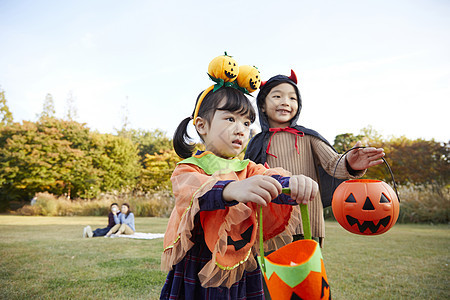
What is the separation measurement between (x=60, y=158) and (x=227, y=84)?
21287 millimetres

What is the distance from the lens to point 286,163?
253 centimetres

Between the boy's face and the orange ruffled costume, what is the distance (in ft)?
3.12

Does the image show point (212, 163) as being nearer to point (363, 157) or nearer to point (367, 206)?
point (367, 206)

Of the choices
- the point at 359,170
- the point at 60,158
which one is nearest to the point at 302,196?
the point at 359,170

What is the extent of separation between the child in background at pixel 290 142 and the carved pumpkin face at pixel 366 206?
413mm

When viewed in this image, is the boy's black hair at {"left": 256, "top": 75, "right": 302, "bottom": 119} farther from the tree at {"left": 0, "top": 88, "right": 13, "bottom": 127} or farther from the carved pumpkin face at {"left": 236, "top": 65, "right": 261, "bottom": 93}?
Result: the tree at {"left": 0, "top": 88, "right": 13, "bottom": 127}

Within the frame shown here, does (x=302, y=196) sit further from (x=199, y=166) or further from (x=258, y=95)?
(x=258, y=95)

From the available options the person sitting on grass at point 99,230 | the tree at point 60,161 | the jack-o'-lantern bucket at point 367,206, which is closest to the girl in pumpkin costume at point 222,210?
the jack-o'-lantern bucket at point 367,206

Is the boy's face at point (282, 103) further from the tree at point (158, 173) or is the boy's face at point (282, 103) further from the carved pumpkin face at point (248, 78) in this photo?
the tree at point (158, 173)

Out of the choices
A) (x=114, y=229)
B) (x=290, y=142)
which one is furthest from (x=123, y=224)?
(x=290, y=142)

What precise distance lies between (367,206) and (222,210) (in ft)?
3.35

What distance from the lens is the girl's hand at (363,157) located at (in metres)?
2.10

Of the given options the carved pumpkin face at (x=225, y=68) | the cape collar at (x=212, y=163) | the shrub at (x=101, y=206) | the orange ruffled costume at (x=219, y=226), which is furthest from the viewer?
the shrub at (x=101, y=206)

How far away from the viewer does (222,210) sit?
4.73 feet
